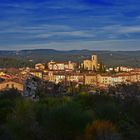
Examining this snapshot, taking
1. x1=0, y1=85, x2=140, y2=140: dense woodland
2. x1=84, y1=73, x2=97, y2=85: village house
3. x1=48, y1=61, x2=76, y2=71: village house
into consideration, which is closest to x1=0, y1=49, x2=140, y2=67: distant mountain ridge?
x1=48, y1=61, x2=76, y2=71: village house

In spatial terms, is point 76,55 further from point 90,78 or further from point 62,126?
point 62,126

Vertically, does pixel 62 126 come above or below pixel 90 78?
above

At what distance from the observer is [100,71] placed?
325 feet

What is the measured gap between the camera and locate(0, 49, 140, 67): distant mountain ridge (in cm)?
14825

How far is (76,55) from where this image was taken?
162 m

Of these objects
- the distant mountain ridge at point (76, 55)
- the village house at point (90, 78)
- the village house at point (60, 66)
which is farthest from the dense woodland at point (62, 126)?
the distant mountain ridge at point (76, 55)

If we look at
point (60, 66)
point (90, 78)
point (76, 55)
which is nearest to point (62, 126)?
point (90, 78)

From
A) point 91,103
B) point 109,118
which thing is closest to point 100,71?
point 91,103

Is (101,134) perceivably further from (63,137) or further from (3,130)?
(3,130)

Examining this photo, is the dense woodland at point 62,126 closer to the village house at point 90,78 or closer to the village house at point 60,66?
the village house at point 90,78

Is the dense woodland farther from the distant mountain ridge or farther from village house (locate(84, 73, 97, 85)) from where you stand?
the distant mountain ridge

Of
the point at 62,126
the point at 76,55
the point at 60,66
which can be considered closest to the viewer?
the point at 62,126

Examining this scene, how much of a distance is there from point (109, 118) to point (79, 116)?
13.3ft

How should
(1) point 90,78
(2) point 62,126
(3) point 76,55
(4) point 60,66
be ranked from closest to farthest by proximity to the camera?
(2) point 62,126
(1) point 90,78
(4) point 60,66
(3) point 76,55
